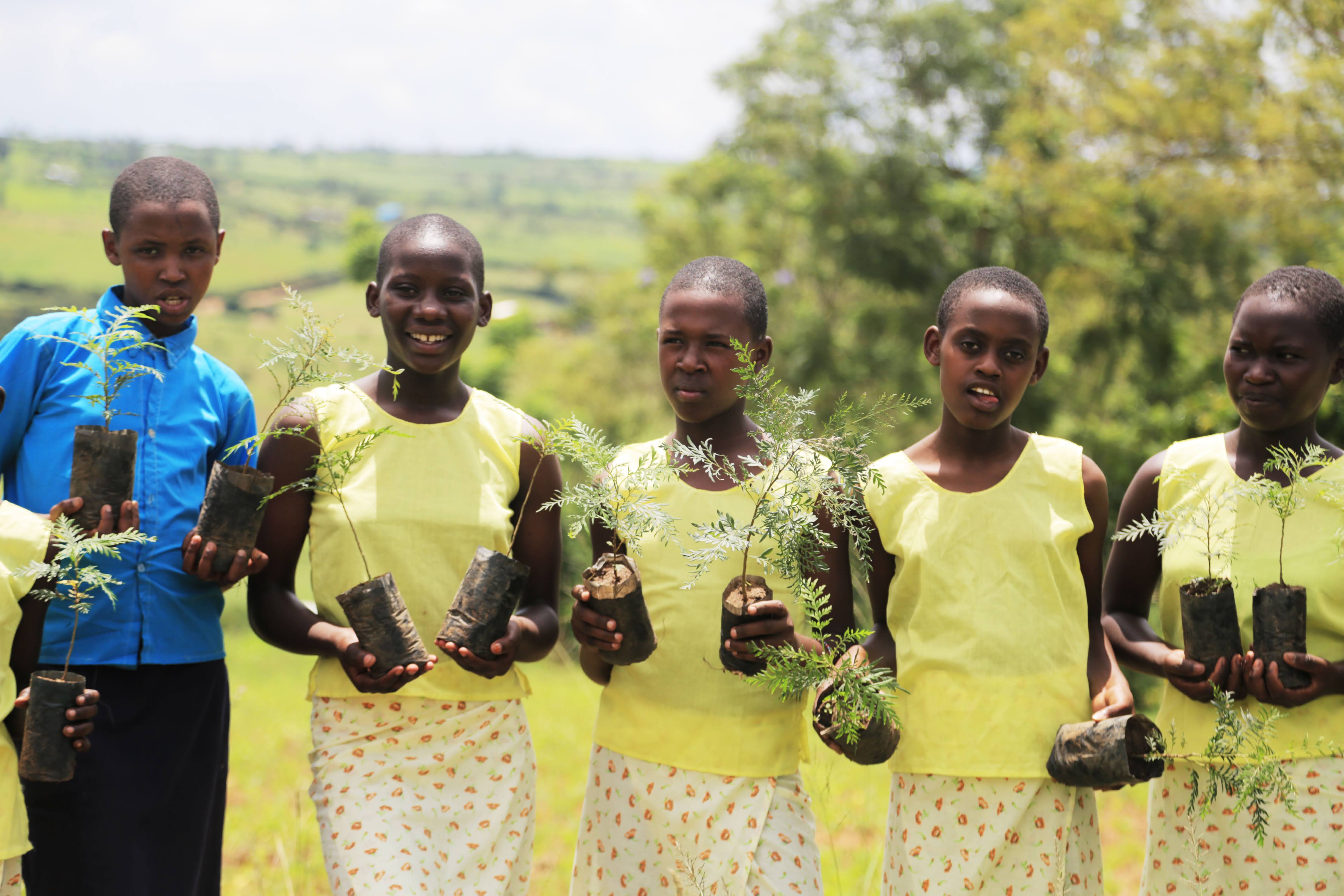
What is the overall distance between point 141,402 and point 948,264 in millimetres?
20695

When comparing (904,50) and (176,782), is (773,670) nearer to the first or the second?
(176,782)

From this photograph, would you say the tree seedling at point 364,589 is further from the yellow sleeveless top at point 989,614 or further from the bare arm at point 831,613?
the yellow sleeveless top at point 989,614

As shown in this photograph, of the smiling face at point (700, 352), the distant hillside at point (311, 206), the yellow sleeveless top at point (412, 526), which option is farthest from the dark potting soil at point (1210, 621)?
the distant hillside at point (311, 206)

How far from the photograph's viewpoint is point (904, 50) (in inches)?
1054

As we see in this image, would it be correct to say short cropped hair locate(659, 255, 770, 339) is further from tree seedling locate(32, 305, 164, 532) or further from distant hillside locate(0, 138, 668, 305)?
distant hillside locate(0, 138, 668, 305)

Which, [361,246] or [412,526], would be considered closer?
[412,526]

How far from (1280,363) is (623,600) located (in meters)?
1.99

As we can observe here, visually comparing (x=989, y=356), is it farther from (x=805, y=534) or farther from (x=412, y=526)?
Result: (x=412, y=526)

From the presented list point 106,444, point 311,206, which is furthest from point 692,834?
point 311,206

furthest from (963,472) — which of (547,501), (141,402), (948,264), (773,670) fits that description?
(948,264)

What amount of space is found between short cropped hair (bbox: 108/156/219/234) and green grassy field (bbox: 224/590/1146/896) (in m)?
1.73

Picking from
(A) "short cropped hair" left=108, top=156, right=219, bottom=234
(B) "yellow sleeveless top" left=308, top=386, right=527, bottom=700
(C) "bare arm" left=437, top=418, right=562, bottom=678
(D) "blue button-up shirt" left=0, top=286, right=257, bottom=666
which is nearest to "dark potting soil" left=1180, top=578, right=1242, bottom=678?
(C) "bare arm" left=437, top=418, right=562, bottom=678

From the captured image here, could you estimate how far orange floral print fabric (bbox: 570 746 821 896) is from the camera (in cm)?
307

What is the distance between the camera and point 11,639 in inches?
111
